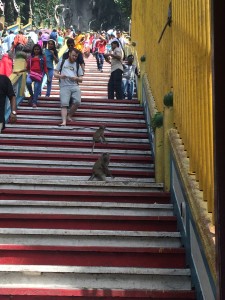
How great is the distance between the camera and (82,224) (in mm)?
5719

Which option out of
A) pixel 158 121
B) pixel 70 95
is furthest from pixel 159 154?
pixel 70 95

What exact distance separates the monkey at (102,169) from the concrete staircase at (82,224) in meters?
0.19

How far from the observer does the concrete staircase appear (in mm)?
4836

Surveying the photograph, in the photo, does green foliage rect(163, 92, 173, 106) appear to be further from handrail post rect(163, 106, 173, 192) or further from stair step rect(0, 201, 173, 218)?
stair step rect(0, 201, 173, 218)

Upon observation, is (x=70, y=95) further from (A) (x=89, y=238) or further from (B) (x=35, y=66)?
(A) (x=89, y=238)

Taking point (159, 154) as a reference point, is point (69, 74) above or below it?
above

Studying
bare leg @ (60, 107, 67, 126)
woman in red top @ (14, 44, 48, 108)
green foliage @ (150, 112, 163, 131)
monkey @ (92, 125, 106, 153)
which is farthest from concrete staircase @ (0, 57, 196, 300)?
woman in red top @ (14, 44, 48, 108)

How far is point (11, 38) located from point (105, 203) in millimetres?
16304

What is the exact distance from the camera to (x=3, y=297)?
15.3 ft

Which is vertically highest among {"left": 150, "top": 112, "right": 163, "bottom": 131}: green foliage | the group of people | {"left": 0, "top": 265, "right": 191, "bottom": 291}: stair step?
the group of people

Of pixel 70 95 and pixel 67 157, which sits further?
pixel 70 95

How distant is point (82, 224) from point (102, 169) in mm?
1444

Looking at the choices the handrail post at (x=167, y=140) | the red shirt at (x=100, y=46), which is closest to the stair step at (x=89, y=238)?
the handrail post at (x=167, y=140)

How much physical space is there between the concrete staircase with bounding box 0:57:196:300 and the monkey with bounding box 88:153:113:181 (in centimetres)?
19
